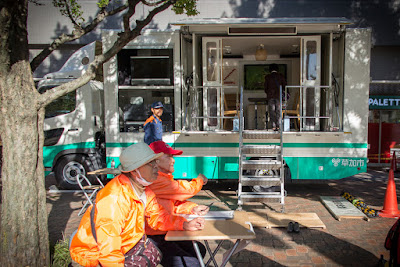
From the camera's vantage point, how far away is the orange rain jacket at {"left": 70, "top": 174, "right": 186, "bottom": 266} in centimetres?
213

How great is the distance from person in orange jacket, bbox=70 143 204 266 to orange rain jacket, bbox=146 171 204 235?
35cm

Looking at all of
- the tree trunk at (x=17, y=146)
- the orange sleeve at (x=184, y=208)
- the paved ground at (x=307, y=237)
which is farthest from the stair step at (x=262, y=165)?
the tree trunk at (x=17, y=146)

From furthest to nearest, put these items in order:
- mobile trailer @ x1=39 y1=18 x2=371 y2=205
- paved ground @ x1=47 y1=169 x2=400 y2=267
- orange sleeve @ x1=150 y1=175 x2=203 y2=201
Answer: mobile trailer @ x1=39 y1=18 x2=371 y2=205
paved ground @ x1=47 y1=169 x2=400 y2=267
orange sleeve @ x1=150 y1=175 x2=203 y2=201

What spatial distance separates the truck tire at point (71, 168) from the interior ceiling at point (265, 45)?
4.31 m

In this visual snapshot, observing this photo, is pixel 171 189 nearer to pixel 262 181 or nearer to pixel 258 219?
pixel 258 219

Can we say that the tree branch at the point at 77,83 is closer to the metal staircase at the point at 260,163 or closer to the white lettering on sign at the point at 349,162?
the metal staircase at the point at 260,163

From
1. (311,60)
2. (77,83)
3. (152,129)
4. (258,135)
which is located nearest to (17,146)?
(77,83)

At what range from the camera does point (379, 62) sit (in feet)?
39.4

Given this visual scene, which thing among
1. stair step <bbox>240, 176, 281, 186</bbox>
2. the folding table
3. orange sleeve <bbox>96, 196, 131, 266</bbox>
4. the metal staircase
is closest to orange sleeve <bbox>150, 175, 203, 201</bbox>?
the folding table

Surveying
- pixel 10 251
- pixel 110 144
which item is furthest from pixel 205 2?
pixel 10 251

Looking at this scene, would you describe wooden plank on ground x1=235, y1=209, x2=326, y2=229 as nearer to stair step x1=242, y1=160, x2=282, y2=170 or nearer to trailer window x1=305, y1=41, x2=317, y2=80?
stair step x1=242, y1=160, x2=282, y2=170

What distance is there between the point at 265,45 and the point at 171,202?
6.32 metres

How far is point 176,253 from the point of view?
9.33ft

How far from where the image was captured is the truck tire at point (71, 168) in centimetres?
763
